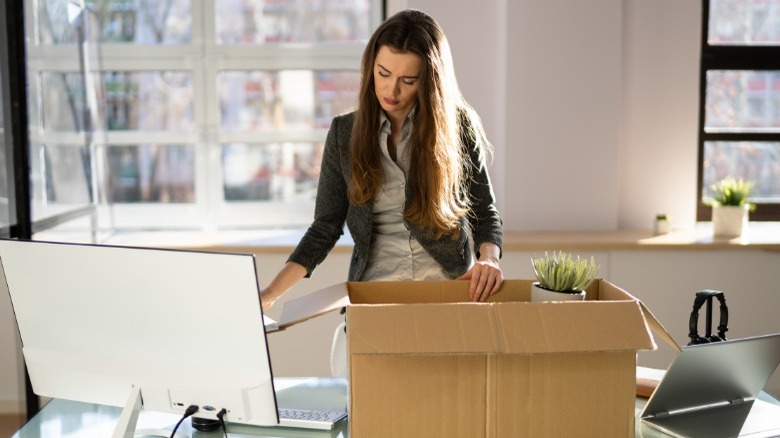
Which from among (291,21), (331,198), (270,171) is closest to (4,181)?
(270,171)

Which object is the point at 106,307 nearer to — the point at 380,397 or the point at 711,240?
the point at 380,397

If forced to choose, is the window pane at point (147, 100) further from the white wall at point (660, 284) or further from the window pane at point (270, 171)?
the white wall at point (660, 284)

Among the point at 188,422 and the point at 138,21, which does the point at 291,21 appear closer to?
the point at 138,21

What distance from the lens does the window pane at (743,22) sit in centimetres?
387

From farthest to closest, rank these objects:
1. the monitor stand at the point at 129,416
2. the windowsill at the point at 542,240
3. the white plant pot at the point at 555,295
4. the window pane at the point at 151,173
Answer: the window pane at the point at 151,173 < the windowsill at the point at 542,240 < the white plant pot at the point at 555,295 < the monitor stand at the point at 129,416

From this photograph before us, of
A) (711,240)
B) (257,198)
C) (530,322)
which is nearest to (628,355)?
(530,322)

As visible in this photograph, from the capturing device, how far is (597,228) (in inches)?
145

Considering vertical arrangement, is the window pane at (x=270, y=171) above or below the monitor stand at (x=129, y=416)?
above

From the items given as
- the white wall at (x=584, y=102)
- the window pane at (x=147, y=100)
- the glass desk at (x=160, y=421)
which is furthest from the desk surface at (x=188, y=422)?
the window pane at (x=147, y=100)

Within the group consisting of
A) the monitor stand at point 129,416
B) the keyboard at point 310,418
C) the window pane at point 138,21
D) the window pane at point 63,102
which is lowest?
the keyboard at point 310,418

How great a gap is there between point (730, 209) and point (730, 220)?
46mm

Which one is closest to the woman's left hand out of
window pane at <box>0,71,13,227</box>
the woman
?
the woman

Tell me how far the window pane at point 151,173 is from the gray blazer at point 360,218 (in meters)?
1.99

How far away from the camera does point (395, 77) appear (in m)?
1.90
